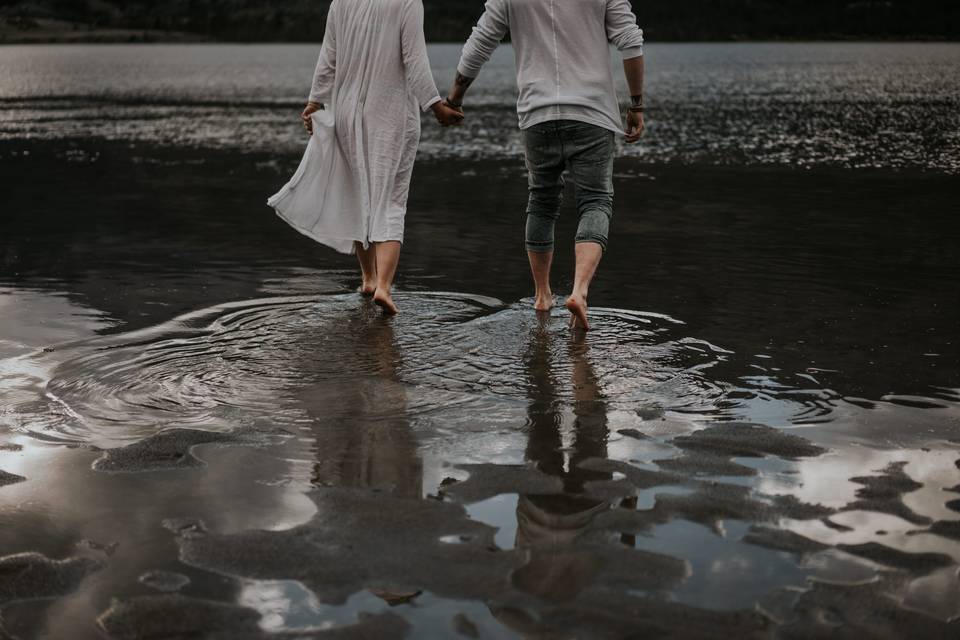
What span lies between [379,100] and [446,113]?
16.9 inches

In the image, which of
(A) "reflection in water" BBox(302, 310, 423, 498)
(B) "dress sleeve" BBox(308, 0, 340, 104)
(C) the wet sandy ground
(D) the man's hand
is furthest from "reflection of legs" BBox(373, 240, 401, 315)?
(D) the man's hand

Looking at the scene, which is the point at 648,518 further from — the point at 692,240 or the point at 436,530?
the point at 692,240

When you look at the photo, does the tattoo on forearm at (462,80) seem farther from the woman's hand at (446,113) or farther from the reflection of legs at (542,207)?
the reflection of legs at (542,207)

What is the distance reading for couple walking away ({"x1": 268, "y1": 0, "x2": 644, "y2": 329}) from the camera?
20.8ft

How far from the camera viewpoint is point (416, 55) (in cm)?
663

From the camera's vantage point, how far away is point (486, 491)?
12.2 feet

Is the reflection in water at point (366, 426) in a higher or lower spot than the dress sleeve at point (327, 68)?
lower

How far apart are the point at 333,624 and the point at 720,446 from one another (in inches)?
71.6

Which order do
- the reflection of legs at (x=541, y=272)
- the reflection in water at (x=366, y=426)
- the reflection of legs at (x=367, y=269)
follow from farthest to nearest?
the reflection of legs at (x=367, y=269) < the reflection of legs at (x=541, y=272) < the reflection in water at (x=366, y=426)

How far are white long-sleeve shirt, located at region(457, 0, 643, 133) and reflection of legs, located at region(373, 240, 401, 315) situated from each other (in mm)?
1116

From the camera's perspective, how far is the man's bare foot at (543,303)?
6680 millimetres

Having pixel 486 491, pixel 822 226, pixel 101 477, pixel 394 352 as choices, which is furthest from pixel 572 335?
pixel 822 226

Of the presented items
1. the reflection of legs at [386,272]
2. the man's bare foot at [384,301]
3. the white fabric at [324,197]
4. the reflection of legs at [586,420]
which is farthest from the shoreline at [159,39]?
the reflection of legs at [586,420]

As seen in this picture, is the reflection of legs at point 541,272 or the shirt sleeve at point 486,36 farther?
the reflection of legs at point 541,272
